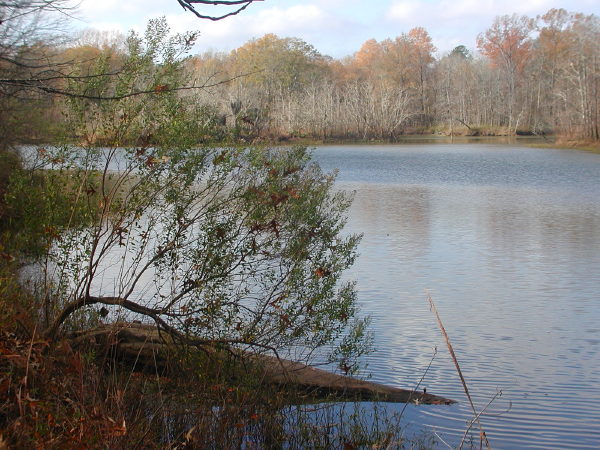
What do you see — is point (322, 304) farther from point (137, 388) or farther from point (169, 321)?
point (137, 388)

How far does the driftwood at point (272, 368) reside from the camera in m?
6.45

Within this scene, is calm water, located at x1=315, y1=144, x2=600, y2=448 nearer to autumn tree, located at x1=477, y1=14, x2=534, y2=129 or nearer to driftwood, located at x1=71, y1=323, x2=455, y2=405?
driftwood, located at x1=71, y1=323, x2=455, y2=405

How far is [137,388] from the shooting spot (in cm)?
570

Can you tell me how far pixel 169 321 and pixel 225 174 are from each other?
1.44 metres

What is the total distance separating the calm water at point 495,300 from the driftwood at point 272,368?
1.12 feet

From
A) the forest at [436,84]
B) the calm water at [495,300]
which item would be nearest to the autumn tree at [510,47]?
the forest at [436,84]

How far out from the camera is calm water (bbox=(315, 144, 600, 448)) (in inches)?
278

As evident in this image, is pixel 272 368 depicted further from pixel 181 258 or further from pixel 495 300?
pixel 495 300

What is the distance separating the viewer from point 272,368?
6.71 meters

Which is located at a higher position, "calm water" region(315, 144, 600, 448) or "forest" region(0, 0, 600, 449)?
"forest" region(0, 0, 600, 449)

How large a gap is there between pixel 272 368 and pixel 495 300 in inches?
205

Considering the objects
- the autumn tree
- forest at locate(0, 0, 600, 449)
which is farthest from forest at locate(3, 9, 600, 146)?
forest at locate(0, 0, 600, 449)

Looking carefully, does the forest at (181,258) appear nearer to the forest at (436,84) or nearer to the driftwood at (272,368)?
the driftwood at (272,368)

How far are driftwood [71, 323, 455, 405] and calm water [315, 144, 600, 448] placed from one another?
34cm
